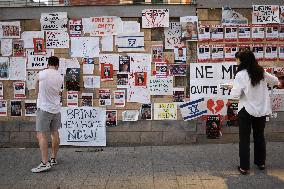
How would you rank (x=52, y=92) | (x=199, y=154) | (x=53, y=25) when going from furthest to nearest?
(x=53, y=25) → (x=199, y=154) → (x=52, y=92)

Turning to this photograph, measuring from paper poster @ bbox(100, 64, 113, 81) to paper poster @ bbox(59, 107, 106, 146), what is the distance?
1.94ft

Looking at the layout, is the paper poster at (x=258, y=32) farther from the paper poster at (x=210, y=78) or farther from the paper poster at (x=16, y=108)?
the paper poster at (x=16, y=108)

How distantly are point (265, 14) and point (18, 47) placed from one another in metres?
4.64

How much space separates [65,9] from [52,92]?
1.93 meters

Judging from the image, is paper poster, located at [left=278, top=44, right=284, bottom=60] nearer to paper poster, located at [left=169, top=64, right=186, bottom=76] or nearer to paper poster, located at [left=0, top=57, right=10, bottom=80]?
paper poster, located at [left=169, top=64, right=186, bottom=76]

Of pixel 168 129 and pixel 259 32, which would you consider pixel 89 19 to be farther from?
pixel 259 32

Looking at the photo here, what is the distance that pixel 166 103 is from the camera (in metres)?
8.27

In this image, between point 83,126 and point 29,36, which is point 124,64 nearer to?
point 83,126

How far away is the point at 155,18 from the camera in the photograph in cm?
809

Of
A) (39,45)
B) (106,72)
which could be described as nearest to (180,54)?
(106,72)

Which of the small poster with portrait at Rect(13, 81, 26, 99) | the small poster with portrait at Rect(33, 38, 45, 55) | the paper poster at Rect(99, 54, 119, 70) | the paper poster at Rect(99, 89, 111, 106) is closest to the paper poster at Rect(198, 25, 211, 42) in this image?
the paper poster at Rect(99, 54, 119, 70)

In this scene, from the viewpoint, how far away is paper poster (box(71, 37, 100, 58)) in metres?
8.20

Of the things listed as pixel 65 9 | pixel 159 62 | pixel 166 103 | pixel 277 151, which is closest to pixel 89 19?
pixel 65 9

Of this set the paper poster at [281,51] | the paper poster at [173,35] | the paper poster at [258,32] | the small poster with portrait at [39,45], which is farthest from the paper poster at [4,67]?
the paper poster at [281,51]
